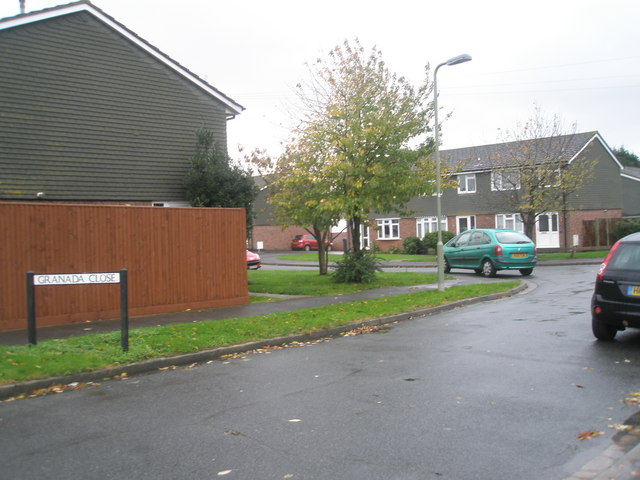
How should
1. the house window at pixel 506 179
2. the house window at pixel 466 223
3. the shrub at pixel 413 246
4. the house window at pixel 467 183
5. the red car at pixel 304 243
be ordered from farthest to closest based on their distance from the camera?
the red car at pixel 304 243, the house window at pixel 466 223, the house window at pixel 467 183, the shrub at pixel 413 246, the house window at pixel 506 179

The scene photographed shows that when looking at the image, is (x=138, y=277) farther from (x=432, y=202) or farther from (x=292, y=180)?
(x=432, y=202)

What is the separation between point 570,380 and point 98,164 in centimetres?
1332

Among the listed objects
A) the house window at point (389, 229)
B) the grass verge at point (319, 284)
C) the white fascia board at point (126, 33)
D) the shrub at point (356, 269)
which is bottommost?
the grass verge at point (319, 284)

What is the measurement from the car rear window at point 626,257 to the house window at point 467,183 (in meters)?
31.7

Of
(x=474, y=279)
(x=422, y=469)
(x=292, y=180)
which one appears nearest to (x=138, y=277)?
(x=292, y=180)

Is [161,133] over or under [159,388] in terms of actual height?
over

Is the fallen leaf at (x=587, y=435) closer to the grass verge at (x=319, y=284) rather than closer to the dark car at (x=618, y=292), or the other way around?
the dark car at (x=618, y=292)

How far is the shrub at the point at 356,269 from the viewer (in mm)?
17984

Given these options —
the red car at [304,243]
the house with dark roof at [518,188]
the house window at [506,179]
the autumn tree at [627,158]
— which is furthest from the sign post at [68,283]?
the autumn tree at [627,158]

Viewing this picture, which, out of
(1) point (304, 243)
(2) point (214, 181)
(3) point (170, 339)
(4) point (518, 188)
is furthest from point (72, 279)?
(1) point (304, 243)

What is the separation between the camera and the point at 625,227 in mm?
34438

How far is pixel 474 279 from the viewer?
65.5 ft

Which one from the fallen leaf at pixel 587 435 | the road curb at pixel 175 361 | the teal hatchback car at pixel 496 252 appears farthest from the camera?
the teal hatchback car at pixel 496 252

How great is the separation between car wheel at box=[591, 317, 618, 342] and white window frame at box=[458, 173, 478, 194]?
31787 mm
